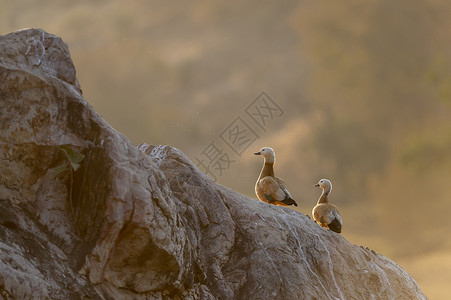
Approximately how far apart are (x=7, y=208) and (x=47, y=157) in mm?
939

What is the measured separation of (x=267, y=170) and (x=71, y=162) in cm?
839

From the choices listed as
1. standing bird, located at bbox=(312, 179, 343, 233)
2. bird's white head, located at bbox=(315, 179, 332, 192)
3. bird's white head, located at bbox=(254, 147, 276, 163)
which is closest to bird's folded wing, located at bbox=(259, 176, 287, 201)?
standing bird, located at bbox=(312, 179, 343, 233)

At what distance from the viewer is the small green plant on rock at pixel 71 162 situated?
8.14 metres

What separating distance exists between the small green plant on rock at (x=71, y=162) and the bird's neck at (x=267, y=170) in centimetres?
810

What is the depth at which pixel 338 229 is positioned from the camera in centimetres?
1411

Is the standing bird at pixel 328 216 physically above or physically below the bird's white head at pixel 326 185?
below

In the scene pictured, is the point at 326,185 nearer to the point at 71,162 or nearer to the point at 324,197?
the point at 324,197

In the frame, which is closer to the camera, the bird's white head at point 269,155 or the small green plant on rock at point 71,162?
the small green plant on rock at point 71,162

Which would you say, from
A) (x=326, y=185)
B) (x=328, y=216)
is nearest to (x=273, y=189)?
(x=328, y=216)

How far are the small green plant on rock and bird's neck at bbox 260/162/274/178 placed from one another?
8105 millimetres

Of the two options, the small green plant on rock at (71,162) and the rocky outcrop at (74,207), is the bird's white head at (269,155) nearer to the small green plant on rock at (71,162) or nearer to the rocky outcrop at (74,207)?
the rocky outcrop at (74,207)

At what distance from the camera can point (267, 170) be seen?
15750 millimetres

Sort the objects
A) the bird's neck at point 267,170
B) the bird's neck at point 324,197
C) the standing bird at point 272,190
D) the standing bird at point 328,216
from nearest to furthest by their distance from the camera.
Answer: the standing bird at point 328,216 → the standing bird at point 272,190 → the bird's neck at point 324,197 → the bird's neck at point 267,170

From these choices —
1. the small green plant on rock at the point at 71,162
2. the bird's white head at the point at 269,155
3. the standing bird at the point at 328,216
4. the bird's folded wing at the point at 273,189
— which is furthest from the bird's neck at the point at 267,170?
the small green plant on rock at the point at 71,162
